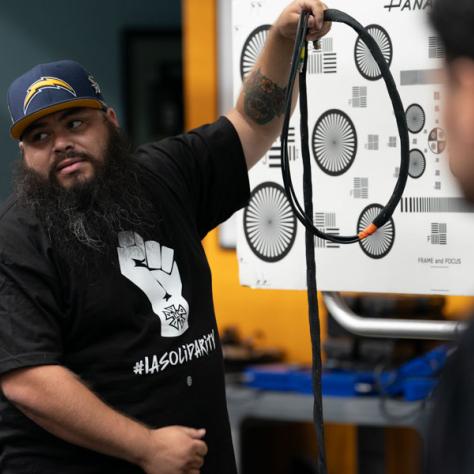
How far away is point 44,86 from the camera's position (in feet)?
7.80

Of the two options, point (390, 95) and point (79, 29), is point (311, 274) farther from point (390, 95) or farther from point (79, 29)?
point (79, 29)

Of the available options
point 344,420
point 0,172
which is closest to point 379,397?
point 344,420

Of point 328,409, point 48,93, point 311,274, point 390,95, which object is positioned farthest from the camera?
point 328,409

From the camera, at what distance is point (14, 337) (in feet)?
7.18

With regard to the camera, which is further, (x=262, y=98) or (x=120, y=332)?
(x=262, y=98)

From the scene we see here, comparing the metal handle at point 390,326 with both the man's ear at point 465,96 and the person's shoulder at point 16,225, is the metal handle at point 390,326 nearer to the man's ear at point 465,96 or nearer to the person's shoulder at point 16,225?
the person's shoulder at point 16,225

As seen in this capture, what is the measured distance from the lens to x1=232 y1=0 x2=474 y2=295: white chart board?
2469 millimetres

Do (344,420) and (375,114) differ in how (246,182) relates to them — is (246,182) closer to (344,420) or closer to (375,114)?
(375,114)

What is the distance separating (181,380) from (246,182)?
0.53m

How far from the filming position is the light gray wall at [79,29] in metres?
7.19

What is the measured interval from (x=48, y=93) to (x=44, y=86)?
26 mm

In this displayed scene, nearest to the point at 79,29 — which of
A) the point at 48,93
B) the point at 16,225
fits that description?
the point at 48,93

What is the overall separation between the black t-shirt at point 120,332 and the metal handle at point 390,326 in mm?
313

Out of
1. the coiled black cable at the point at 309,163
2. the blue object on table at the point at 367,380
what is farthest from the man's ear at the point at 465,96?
the blue object on table at the point at 367,380
